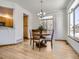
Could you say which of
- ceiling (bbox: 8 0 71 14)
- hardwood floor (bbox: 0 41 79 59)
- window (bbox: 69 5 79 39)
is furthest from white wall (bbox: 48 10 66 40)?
hardwood floor (bbox: 0 41 79 59)

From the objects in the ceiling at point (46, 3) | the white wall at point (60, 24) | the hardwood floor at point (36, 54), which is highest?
the ceiling at point (46, 3)

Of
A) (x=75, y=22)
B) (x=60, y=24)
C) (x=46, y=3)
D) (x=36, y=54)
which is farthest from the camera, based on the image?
(x=60, y=24)

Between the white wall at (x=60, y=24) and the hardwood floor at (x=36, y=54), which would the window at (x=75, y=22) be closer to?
the hardwood floor at (x=36, y=54)

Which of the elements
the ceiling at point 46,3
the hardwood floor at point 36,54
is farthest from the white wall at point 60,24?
the hardwood floor at point 36,54

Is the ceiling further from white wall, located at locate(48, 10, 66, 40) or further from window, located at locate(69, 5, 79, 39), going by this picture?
window, located at locate(69, 5, 79, 39)

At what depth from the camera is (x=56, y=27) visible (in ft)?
32.8

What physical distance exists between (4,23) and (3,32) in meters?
2.66

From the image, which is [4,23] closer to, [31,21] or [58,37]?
[31,21]

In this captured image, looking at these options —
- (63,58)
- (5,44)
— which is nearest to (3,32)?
(5,44)

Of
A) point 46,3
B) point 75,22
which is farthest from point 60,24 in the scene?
point 75,22

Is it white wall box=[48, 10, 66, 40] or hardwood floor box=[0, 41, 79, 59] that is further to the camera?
white wall box=[48, 10, 66, 40]

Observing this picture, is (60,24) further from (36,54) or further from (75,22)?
(36,54)

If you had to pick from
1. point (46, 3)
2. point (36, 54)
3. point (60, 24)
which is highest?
point (46, 3)

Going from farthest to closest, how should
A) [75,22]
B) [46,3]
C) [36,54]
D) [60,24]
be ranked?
1. [60,24]
2. [46,3]
3. [75,22]
4. [36,54]
